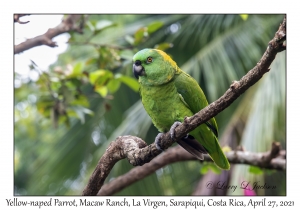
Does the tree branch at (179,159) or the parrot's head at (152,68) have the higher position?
the parrot's head at (152,68)

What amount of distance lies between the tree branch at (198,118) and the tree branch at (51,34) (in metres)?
0.82

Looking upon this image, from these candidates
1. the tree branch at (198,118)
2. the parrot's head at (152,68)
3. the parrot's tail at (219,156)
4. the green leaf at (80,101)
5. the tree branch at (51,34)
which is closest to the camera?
the tree branch at (198,118)

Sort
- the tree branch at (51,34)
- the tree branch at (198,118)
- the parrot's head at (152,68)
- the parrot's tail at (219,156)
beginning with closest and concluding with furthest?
1. the tree branch at (198,118)
2. the parrot's head at (152,68)
3. the parrot's tail at (219,156)
4. the tree branch at (51,34)

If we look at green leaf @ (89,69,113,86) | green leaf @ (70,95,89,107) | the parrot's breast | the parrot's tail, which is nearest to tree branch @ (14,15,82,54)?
green leaf @ (89,69,113,86)

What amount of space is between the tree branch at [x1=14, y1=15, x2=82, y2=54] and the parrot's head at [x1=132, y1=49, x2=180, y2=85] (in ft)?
1.78

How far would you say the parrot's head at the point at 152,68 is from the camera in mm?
1803

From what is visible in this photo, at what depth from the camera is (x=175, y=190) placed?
11.8 feet

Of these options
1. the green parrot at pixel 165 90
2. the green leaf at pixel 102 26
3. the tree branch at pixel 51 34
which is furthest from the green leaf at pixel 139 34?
the green parrot at pixel 165 90

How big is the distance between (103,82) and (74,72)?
0.21 meters

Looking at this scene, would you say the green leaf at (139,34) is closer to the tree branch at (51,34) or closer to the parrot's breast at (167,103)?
the tree branch at (51,34)

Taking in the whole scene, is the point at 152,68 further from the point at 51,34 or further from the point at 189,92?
the point at 51,34

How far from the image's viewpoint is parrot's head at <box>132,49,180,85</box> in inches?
71.0

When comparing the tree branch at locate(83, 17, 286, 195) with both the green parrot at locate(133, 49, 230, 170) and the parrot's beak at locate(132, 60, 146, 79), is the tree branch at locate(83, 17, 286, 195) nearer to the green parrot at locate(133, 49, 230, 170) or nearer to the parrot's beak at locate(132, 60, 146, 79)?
the green parrot at locate(133, 49, 230, 170)
